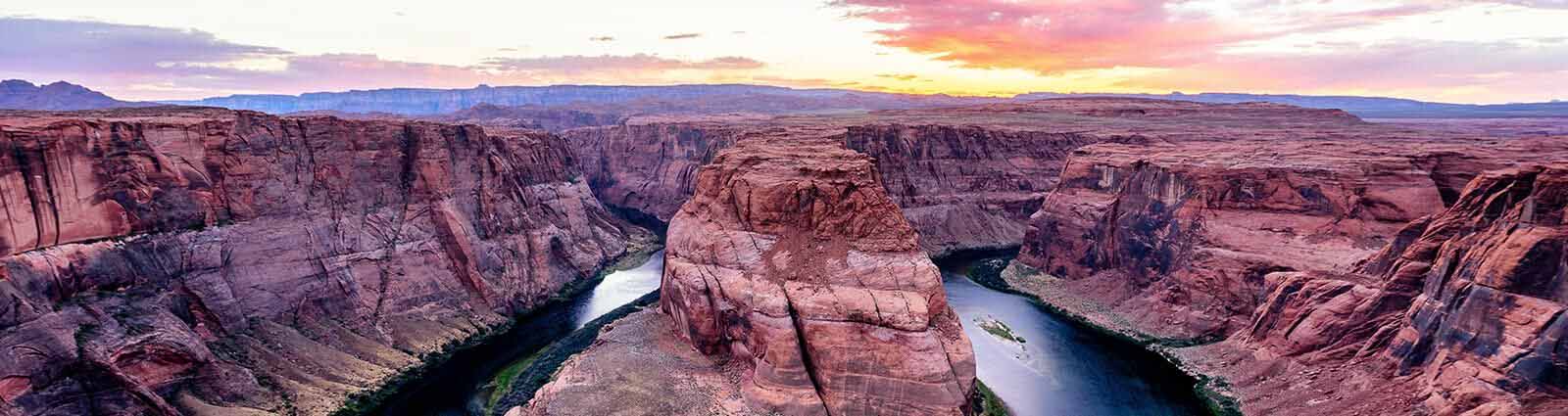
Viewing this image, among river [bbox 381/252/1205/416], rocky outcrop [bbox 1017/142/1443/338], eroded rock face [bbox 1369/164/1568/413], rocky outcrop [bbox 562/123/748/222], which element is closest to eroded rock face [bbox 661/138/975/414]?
river [bbox 381/252/1205/416]

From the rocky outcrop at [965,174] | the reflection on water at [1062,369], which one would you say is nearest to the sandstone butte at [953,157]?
the rocky outcrop at [965,174]

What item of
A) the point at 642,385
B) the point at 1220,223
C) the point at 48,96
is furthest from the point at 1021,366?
the point at 48,96

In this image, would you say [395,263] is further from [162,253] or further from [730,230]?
[730,230]

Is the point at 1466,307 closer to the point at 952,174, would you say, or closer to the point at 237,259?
the point at 237,259

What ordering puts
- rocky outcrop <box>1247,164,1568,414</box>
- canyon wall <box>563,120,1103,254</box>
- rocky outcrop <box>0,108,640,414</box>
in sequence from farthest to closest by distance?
canyon wall <box>563,120,1103,254</box> → rocky outcrop <box>0,108,640,414</box> → rocky outcrop <box>1247,164,1568,414</box>

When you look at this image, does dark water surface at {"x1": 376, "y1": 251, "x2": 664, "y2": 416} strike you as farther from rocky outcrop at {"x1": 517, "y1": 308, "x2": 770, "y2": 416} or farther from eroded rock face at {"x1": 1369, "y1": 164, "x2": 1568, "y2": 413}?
eroded rock face at {"x1": 1369, "y1": 164, "x2": 1568, "y2": 413}
